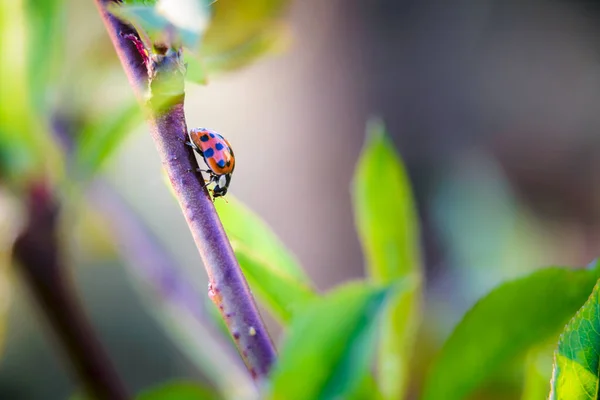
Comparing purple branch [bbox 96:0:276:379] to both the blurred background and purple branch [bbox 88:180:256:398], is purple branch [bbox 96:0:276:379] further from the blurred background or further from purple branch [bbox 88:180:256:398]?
the blurred background

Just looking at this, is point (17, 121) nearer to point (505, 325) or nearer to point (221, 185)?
point (221, 185)

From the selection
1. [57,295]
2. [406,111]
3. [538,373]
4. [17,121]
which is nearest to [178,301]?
[57,295]

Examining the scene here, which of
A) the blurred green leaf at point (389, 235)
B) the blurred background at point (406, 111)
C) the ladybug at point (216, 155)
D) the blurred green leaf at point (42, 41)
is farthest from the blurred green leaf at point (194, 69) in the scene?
the blurred background at point (406, 111)

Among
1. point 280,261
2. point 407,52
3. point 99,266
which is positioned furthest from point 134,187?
point 280,261

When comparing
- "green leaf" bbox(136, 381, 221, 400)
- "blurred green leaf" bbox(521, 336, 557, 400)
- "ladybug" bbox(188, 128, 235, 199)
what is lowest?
"blurred green leaf" bbox(521, 336, 557, 400)

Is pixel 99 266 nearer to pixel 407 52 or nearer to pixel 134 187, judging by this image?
pixel 134 187

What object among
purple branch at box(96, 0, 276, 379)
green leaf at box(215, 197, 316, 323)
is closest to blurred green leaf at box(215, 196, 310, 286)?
green leaf at box(215, 197, 316, 323)
